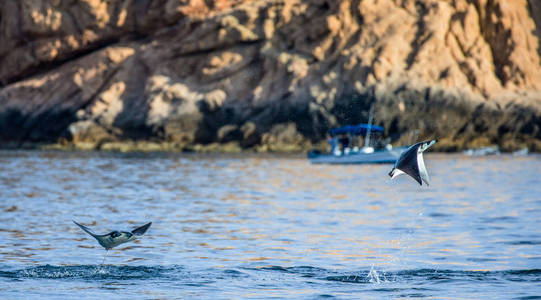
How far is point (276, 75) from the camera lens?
226 ft

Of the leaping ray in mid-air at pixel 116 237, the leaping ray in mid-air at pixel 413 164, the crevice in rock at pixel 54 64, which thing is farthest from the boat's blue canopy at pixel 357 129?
the leaping ray in mid-air at pixel 116 237

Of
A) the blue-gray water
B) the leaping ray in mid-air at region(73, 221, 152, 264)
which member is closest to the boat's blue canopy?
the blue-gray water

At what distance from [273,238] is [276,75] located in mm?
50827

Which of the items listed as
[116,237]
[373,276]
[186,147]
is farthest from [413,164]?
[186,147]

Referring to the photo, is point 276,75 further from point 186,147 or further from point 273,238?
point 273,238

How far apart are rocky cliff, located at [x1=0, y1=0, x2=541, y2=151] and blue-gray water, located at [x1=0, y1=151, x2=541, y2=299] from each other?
2881cm

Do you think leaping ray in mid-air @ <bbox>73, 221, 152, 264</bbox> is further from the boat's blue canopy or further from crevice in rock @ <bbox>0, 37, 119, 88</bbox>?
crevice in rock @ <bbox>0, 37, 119, 88</bbox>

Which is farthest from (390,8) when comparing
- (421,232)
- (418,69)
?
(421,232)

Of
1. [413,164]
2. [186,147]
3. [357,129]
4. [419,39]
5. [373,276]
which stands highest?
[419,39]

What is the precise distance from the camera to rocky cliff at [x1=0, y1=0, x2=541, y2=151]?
6462cm

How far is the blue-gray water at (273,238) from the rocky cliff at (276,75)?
94.5 ft

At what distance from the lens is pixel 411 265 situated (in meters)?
15.3

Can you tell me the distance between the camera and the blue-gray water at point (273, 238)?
1347cm

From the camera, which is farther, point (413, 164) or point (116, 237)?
point (116, 237)
